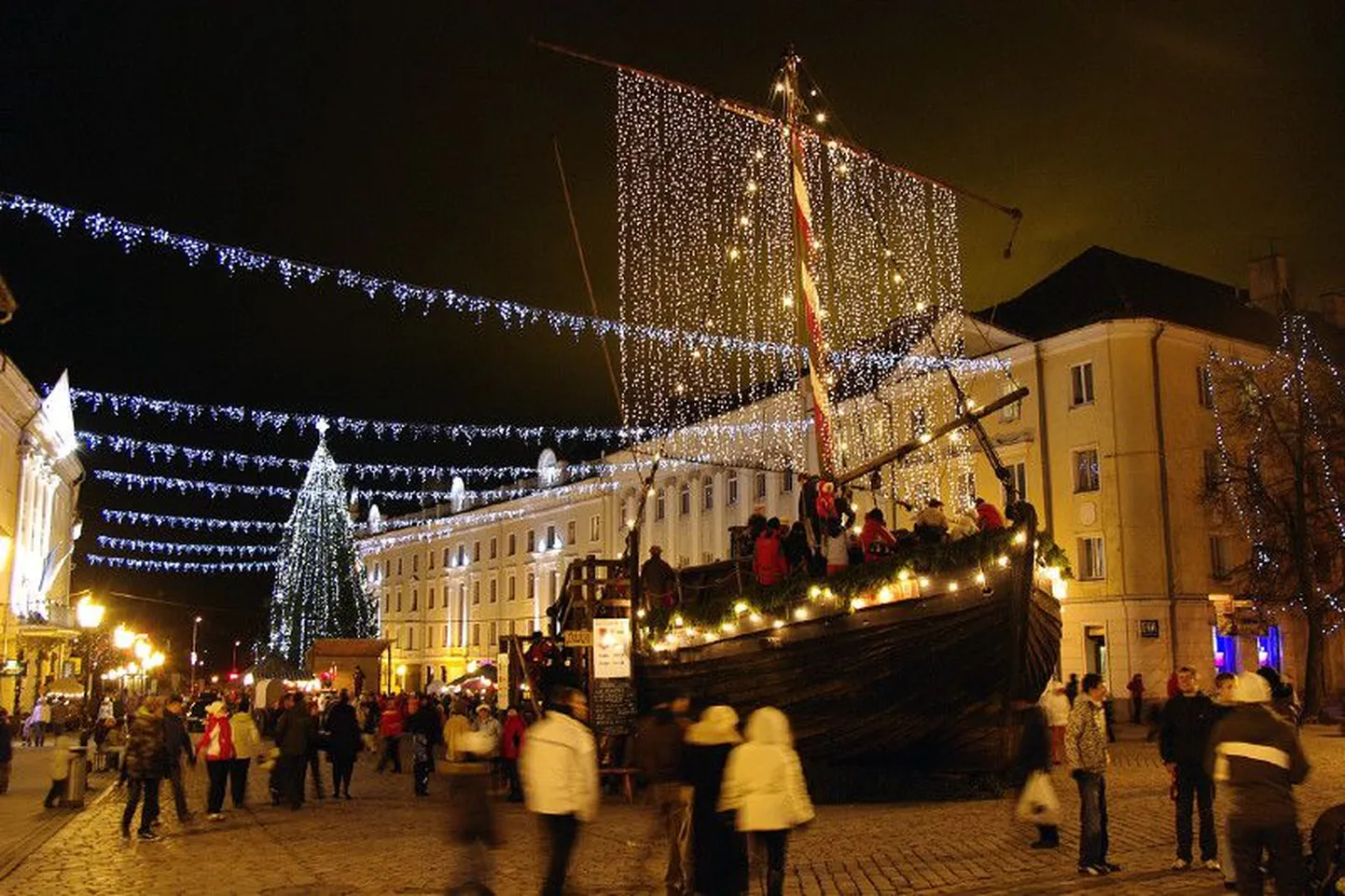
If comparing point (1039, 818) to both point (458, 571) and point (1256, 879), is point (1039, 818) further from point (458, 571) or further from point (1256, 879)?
point (458, 571)

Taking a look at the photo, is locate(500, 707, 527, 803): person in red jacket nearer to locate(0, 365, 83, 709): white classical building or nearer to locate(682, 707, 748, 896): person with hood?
locate(682, 707, 748, 896): person with hood

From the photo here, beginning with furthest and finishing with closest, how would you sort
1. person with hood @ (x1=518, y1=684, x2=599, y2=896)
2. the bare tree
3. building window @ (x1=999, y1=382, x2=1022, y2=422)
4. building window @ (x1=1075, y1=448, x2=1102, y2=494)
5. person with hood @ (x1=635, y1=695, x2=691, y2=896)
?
building window @ (x1=999, y1=382, x2=1022, y2=422) < building window @ (x1=1075, y1=448, x2=1102, y2=494) < the bare tree < person with hood @ (x1=635, y1=695, x2=691, y2=896) < person with hood @ (x1=518, y1=684, x2=599, y2=896)

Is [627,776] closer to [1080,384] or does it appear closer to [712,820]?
[712,820]

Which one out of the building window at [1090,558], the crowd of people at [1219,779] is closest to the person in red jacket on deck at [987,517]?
the crowd of people at [1219,779]

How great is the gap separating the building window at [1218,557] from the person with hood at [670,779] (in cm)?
3158

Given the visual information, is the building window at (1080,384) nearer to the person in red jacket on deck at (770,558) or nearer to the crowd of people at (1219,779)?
the person in red jacket on deck at (770,558)

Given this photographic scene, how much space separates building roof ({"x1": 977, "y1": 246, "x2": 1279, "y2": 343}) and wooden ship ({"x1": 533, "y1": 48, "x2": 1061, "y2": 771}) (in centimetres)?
2314

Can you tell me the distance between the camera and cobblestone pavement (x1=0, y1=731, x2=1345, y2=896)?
1038 cm

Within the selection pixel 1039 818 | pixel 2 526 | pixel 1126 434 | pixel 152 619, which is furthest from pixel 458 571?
pixel 1039 818

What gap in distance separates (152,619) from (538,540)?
3797 cm

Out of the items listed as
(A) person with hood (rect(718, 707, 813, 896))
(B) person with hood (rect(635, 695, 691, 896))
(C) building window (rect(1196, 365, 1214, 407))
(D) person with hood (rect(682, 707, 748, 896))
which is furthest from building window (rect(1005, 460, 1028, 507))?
(A) person with hood (rect(718, 707, 813, 896))

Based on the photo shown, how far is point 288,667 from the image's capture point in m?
60.4

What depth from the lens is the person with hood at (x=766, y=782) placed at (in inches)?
322

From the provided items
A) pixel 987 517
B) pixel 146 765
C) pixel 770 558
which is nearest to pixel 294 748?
pixel 146 765
